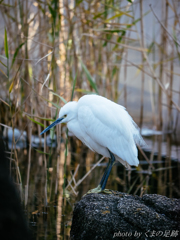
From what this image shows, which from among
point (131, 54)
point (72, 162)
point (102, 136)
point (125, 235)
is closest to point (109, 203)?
point (125, 235)

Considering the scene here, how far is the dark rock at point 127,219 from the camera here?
1.97 metres

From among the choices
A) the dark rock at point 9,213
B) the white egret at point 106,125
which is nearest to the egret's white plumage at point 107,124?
the white egret at point 106,125

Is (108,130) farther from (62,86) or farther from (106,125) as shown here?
(62,86)

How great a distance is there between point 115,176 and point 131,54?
8445 mm

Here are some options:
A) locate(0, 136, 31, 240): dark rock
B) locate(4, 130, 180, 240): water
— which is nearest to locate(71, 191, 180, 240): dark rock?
locate(4, 130, 180, 240): water

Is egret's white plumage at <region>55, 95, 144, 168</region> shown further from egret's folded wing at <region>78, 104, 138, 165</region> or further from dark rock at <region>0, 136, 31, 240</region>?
dark rock at <region>0, 136, 31, 240</region>

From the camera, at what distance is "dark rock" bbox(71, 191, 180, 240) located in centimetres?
197

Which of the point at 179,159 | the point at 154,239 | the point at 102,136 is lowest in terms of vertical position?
the point at 179,159

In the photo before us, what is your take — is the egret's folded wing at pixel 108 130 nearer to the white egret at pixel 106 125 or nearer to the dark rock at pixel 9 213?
the white egret at pixel 106 125

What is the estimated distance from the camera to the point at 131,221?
2.01m

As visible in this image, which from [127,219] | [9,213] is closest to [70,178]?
[127,219]

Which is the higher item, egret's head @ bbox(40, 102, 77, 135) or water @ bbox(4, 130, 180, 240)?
egret's head @ bbox(40, 102, 77, 135)

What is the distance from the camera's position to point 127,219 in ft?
6.66

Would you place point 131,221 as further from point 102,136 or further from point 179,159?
point 179,159
